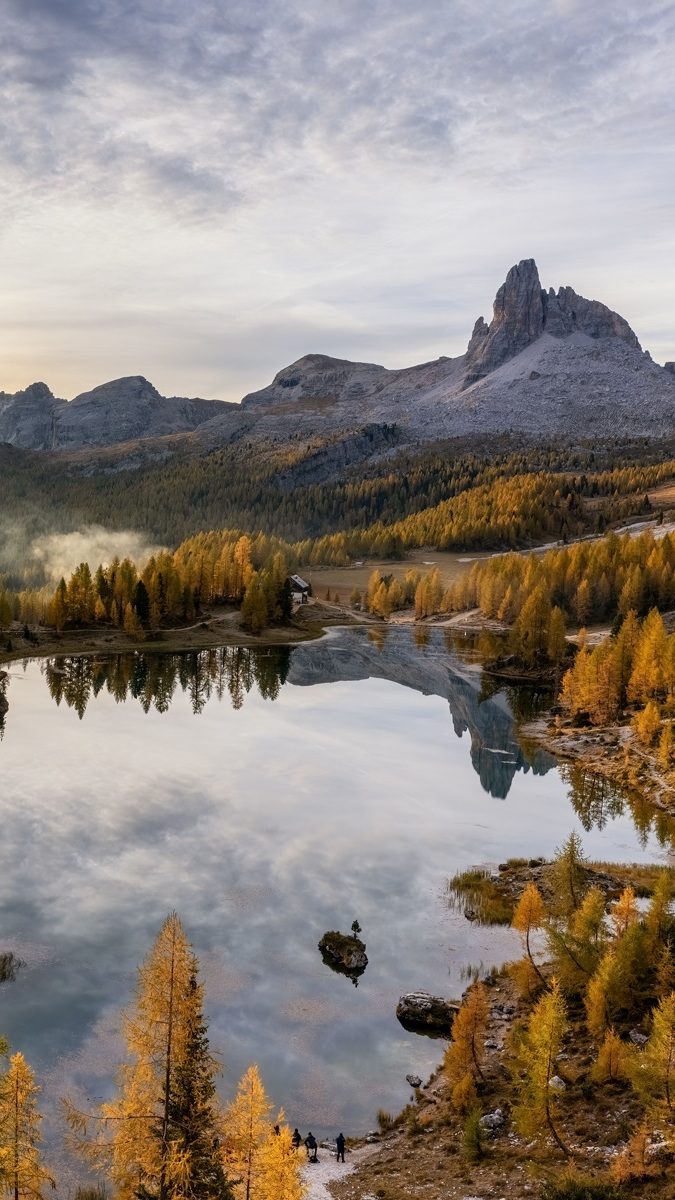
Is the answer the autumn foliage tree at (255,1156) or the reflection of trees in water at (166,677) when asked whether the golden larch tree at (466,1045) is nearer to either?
the autumn foliage tree at (255,1156)

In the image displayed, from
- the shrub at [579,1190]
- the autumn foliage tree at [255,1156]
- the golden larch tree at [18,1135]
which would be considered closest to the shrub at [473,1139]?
the shrub at [579,1190]

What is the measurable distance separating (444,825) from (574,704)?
1548 inches

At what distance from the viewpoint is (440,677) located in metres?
133

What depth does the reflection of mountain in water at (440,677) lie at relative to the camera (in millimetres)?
89812

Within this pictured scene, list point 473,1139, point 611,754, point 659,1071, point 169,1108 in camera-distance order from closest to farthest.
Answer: point 169,1108 → point 659,1071 → point 473,1139 → point 611,754

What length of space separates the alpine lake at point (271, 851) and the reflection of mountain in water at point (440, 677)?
0.71m

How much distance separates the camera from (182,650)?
144 metres

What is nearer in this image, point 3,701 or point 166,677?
point 3,701

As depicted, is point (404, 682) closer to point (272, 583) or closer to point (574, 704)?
point (574, 704)

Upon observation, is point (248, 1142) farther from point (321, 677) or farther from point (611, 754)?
point (321, 677)

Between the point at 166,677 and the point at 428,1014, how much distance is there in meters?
87.9

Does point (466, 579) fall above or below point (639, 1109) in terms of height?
above

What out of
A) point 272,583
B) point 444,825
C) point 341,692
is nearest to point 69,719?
point 341,692

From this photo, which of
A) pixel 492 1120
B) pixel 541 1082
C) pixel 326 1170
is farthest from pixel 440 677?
pixel 326 1170
